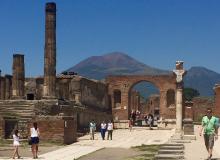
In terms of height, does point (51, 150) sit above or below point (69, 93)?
below

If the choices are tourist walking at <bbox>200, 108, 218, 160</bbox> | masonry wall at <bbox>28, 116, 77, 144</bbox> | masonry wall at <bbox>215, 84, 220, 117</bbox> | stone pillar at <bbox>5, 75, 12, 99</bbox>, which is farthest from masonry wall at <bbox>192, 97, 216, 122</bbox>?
tourist walking at <bbox>200, 108, 218, 160</bbox>

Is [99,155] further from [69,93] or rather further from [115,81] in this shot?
[115,81]

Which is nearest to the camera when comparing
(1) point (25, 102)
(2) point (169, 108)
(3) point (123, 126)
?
(1) point (25, 102)

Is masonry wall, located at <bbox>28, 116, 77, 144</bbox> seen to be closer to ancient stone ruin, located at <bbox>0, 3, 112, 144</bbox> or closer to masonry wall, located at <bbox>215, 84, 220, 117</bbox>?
ancient stone ruin, located at <bbox>0, 3, 112, 144</bbox>

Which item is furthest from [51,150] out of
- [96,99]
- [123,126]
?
[96,99]

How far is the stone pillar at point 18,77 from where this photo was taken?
4528cm

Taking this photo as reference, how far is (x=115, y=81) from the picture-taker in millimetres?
61438

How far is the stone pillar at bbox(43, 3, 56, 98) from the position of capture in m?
38.0

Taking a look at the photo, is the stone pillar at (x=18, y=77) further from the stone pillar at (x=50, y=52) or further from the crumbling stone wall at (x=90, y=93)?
the stone pillar at (x=50, y=52)

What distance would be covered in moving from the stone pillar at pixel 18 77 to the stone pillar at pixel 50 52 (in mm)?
7196

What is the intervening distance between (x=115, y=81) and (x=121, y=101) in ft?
7.47

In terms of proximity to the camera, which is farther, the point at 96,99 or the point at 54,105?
the point at 96,99

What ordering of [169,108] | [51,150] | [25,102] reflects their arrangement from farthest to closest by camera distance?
[169,108] < [25,102] < [51,150]

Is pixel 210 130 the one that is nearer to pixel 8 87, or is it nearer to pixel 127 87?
pixel 8 87
